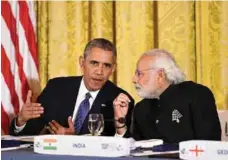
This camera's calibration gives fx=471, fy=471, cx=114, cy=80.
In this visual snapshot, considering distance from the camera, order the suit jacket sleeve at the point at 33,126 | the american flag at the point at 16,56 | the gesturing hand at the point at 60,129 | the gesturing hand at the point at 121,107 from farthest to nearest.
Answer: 1. the american flag at the point at 16,56
2. the suit jacket sleeve at the point at 33,126
3. the gesturing hand at the point at 60,129
4. the gesturing hand at the point at 121,107

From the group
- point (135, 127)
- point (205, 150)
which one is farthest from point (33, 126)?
point (205, 150)

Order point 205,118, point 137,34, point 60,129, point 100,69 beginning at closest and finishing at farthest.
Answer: point 205,118 → point 60,129 → point 100,69 → point 137,34

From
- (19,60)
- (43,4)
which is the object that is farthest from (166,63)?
(43,4)

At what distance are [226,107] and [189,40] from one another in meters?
0.60

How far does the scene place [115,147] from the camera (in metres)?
1.84

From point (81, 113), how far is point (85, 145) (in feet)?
3.86

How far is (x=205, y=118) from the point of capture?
7.83 ft

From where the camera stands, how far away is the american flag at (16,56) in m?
3.50

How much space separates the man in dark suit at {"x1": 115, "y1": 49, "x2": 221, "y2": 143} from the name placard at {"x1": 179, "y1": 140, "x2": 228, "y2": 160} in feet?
2.00

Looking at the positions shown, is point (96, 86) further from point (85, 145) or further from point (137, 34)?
point (85, 145)

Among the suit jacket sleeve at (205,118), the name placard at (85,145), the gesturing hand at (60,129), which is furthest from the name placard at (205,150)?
the gesturing hand at (60,129)

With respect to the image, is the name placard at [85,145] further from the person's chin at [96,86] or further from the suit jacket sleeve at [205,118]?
the person's chin at [96,86]

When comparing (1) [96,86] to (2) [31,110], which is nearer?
(2) [31,110]

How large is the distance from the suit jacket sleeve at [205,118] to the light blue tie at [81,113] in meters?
0.86
